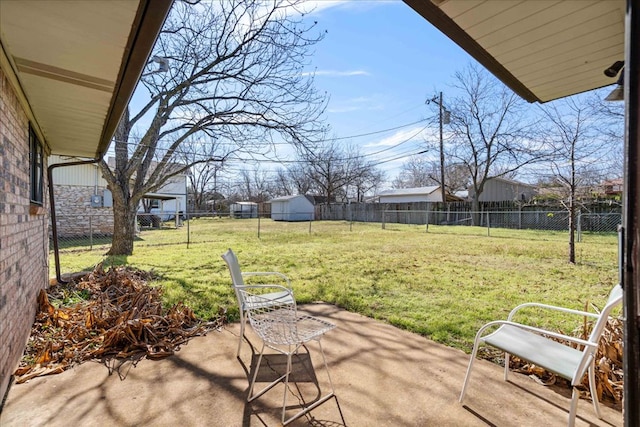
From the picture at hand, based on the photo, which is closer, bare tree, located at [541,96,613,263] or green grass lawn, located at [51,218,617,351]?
green grass lawn, located at [51,218,617,351]

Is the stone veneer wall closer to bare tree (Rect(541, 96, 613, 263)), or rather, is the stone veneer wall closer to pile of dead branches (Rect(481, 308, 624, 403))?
pile of dead branches (Rect(481, 308, 624, 403))

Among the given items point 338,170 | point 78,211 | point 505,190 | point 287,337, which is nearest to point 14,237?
point 287,337

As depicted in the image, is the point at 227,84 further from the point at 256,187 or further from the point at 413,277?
the point at 256,187

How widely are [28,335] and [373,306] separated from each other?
3.54 metres

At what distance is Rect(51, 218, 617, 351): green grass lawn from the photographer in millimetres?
3816

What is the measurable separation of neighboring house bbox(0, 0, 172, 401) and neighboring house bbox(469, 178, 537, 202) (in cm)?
2538

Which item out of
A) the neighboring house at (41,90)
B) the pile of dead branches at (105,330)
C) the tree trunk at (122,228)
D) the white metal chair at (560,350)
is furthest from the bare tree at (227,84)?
the white metal chair at (560,350)

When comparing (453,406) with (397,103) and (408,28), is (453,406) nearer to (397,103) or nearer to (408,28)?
(408,28)

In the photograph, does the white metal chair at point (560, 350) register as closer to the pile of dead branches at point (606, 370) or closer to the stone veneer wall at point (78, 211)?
the pile of dead branches at point (606, 370)

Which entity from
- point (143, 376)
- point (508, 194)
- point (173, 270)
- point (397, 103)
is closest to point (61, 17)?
point (143, 376)

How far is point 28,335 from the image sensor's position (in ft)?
9.51

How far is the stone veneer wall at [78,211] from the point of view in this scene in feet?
42.9

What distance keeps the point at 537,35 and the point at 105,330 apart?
3998 mm

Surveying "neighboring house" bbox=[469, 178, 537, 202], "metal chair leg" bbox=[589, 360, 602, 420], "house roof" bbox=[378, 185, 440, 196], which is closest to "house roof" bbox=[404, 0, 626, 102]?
"metal chair leg" bbox=[589, 360, 602, 420]
